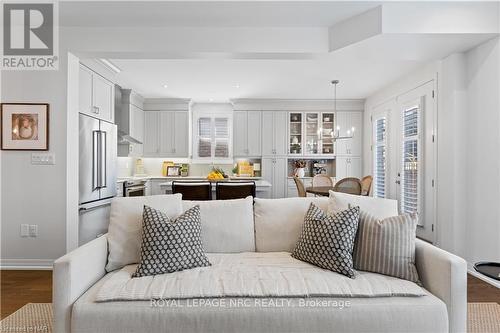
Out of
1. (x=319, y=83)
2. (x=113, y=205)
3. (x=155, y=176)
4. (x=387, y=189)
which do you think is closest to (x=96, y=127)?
(x=113, y=205)

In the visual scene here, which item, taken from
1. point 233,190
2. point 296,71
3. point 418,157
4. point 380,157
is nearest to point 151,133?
point 296,71

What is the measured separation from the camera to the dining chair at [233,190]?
12.5 feet

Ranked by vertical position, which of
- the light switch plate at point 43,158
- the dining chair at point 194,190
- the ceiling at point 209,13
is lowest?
the dining chair at point 194,190

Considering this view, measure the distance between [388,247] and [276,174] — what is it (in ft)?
16.6

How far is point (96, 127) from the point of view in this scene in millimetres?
4082

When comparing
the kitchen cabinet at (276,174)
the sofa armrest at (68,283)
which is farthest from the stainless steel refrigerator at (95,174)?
the kitchen cabinet at (276,174)

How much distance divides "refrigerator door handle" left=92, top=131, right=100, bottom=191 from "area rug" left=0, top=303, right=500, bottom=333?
1.77 m

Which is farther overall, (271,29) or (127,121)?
(127,121)

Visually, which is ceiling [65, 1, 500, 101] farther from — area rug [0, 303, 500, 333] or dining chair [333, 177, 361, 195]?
area rug [0, 303, 500, 333]

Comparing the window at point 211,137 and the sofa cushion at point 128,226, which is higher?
the window at point 211,137

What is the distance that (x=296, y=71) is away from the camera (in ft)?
15.9

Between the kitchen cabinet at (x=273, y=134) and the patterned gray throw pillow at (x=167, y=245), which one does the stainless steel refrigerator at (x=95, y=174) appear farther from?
the kitchen cabinet at (x=273, y=134)

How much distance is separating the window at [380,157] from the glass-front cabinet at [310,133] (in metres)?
1.01

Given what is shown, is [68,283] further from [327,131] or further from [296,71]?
[327,131]
